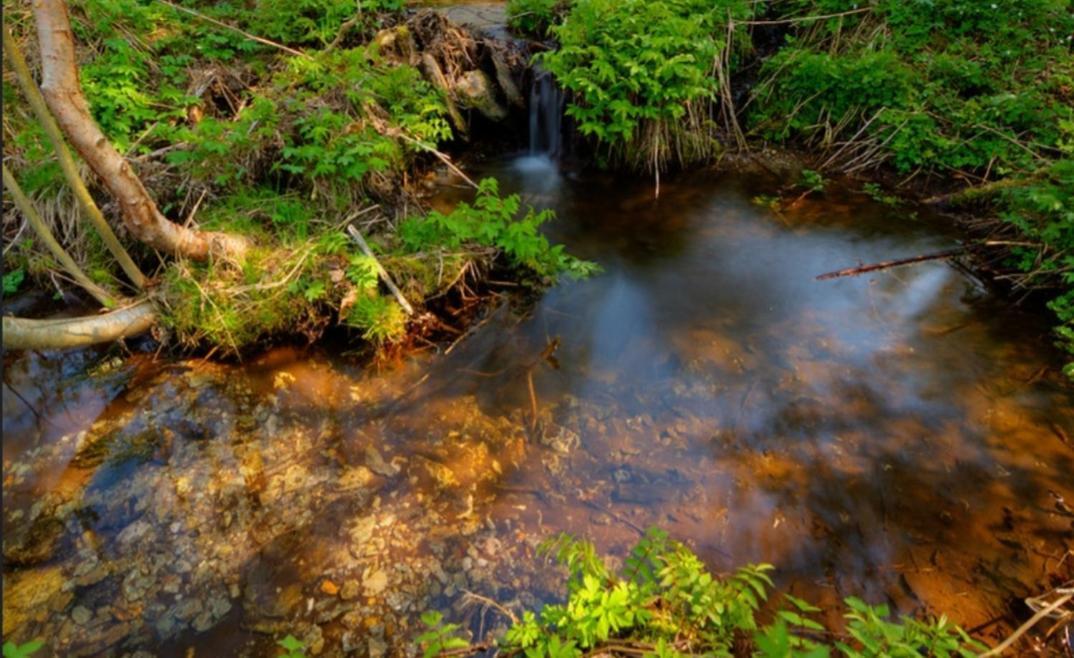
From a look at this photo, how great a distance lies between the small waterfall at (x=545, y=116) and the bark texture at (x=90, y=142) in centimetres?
497

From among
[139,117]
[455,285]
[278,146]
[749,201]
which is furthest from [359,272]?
[749,201]

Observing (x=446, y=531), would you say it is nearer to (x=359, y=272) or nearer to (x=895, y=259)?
(x=359, y=272)

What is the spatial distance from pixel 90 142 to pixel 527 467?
3.23m

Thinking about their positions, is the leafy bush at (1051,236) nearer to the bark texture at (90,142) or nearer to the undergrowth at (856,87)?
the undergrowth at (856,87)

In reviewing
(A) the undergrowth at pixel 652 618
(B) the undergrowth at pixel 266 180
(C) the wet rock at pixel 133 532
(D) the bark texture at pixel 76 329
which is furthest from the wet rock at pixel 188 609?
(B) the undergrowth at pixel 266 180

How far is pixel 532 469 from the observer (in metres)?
3.79

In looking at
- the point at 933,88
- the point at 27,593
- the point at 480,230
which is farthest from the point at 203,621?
the point at 933,88

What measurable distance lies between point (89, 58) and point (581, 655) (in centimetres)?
712

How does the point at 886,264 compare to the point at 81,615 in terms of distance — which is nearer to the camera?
the point at 81,615

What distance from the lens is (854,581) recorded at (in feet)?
10.3

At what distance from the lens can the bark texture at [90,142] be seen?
2.95 m

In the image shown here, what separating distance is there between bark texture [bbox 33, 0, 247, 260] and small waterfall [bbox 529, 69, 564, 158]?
4970 mm

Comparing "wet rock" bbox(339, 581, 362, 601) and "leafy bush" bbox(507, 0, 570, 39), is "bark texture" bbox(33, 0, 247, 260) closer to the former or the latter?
"wet rock" bbox(339, 581, 362, 601)

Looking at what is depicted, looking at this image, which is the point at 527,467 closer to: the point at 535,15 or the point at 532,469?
the point at 532,469
